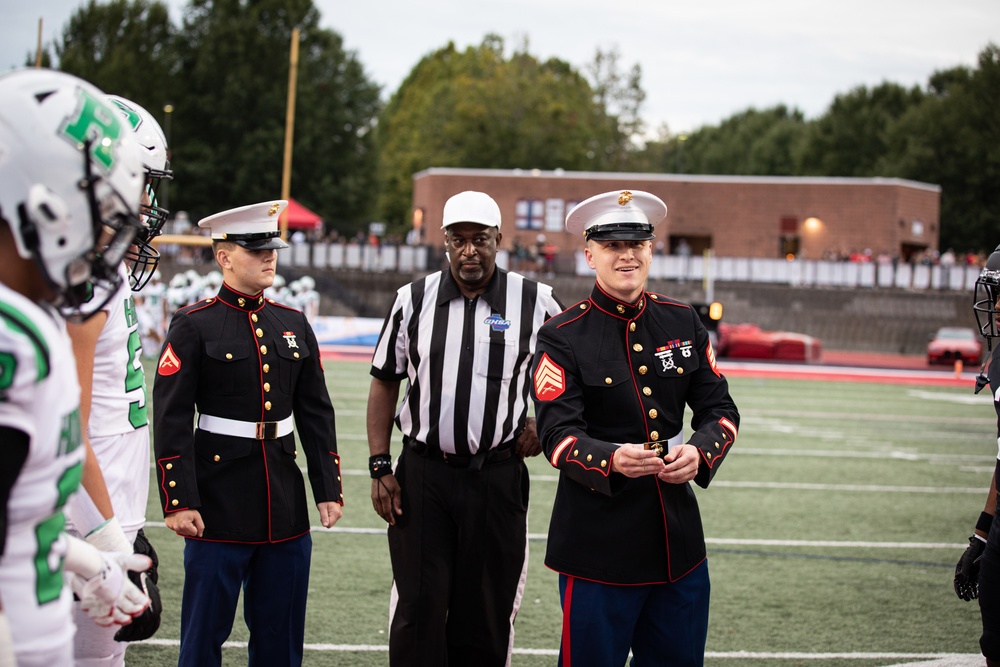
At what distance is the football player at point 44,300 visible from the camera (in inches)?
72.6

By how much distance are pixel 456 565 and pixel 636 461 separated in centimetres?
123

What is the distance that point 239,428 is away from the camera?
4.04 meters

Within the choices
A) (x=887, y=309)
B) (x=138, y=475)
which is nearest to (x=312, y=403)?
(x=138, y=475)

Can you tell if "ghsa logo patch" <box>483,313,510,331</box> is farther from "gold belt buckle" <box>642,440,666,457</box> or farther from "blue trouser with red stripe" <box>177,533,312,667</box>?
"blue trouser with red stripe" <box>177,533,312,667</box>

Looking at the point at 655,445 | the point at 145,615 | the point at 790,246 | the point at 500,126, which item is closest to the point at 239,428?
the point at 145,615

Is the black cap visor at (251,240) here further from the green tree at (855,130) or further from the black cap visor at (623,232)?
the green tree at (855,130)

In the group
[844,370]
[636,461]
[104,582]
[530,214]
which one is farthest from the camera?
[530,214]

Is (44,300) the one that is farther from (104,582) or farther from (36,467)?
(104,582)

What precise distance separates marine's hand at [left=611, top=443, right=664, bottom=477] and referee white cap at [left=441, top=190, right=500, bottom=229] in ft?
4.21

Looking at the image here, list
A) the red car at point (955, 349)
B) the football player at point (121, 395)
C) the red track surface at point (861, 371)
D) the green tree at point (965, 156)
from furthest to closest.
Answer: the green tree at point (965, 156)
the red car at point (955, 349)
the red track surface at point (861, 371)
the football player at point (121, 395)

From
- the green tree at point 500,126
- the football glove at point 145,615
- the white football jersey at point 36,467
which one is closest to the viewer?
the white football jersey at point 36,467

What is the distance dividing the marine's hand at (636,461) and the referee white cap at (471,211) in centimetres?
128

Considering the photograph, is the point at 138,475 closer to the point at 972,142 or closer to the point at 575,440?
the point at 575,440

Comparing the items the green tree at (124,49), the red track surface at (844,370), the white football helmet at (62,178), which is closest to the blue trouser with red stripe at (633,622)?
the white football helmet at (62,178)
